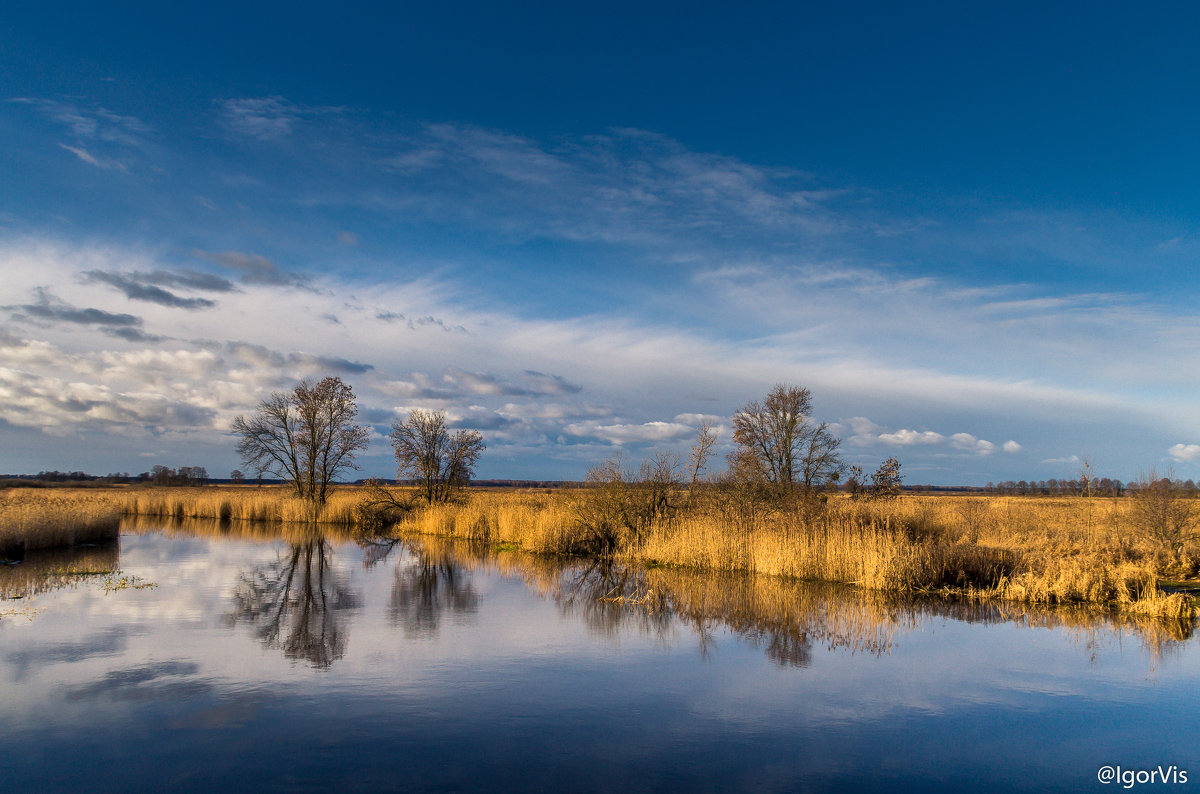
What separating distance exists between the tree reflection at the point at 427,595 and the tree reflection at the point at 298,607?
96cm

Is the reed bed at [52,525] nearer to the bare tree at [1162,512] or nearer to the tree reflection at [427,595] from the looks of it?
the tree reflection at [427,595]

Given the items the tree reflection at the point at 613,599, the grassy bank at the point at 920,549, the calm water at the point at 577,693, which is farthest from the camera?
the grassy bank at the point at 920,549

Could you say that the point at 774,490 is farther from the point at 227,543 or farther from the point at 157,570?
the point at 227,543

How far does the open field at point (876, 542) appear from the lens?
13.9 m

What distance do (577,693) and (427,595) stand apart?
7503 millimetres

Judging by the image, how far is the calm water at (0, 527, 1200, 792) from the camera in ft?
19.4

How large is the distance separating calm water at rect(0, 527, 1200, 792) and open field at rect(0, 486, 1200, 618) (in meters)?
Answer: 1.42

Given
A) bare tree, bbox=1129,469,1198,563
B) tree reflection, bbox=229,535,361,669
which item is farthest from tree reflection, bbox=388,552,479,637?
bare tree, bbox=1129,469,1198,563

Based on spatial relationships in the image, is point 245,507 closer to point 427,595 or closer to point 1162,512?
point 427,595

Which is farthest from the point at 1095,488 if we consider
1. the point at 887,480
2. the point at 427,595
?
the point at 427,595

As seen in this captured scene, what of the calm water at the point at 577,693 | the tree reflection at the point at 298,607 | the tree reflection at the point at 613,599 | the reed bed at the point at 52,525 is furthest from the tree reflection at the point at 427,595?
the reed bed at the point at 52,525

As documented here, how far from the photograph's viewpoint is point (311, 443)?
38.1m

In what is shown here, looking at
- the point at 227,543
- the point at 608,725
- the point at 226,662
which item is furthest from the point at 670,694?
the point at 227,543

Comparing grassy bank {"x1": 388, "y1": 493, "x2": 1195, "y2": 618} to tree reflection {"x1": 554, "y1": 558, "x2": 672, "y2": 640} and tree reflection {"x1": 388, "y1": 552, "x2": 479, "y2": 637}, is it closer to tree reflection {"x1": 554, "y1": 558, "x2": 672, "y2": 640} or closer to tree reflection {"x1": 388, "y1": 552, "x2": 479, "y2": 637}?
tree reflection {"x1": 554, "y1": 558, "x2": 672, "y2": 640}
